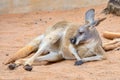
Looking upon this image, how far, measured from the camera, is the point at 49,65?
6.50 metres

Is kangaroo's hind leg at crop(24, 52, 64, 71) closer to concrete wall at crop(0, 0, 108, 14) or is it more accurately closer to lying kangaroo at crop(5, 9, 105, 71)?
lying kangaroo at crop(5, 9, 105, 71)

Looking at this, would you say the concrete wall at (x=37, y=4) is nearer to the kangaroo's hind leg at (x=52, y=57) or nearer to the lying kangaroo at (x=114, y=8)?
the lying kangaroo at (x=114, y=8)

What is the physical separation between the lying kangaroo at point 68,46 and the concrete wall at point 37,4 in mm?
5734

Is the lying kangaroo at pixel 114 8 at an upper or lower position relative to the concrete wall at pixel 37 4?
upper

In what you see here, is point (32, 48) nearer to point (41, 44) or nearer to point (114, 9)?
point (41, 44)

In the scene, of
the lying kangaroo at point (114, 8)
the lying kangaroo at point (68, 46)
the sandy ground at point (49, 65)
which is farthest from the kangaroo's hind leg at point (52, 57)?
the lying kangaroo at point (114, 8)

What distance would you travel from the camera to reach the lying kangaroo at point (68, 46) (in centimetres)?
654

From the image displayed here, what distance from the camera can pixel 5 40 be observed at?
8758mm

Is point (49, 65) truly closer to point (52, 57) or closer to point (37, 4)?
point (52, 57)

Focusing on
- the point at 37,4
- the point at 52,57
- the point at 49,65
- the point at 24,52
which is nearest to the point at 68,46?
the point at 52,57

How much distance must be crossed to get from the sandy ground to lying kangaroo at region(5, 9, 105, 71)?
15cm

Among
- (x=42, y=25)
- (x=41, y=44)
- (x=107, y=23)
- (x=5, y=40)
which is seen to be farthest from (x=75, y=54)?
(x=42, y=25)

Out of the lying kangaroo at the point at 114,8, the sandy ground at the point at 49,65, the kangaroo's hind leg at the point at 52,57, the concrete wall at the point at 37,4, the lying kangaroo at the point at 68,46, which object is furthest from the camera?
the concrete wall at the point at 37,4

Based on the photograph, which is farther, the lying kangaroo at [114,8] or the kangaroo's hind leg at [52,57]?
the lying kangaroo at [114,8]
